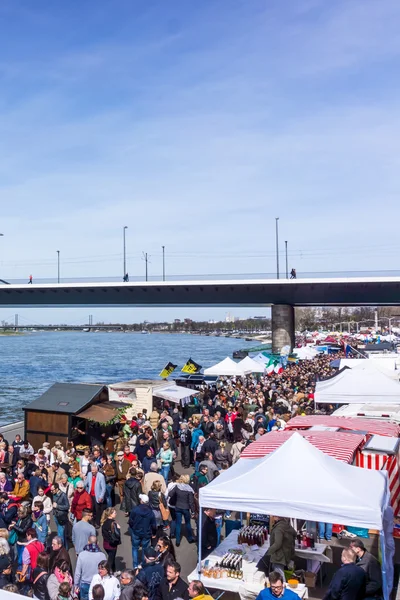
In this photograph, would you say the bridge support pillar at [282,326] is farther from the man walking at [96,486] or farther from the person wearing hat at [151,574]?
the person wearing hat at [151,574]

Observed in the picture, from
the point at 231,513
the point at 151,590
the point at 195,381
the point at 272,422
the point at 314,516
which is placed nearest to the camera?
the point at 151,590

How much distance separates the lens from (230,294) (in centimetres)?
5259

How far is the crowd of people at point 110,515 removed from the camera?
6605mm

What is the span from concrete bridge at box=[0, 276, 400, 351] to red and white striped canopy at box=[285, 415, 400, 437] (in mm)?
33784

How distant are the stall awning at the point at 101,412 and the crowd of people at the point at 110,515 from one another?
49cm

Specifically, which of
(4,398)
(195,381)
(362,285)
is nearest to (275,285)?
(362,285)

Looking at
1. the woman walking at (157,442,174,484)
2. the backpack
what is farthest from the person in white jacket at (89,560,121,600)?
the woman walking at (157,442,174,484)

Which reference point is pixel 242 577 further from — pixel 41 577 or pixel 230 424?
pixel 230 424

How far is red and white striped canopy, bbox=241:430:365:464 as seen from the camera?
9539 mm

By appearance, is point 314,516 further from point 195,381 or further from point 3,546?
point 195,381

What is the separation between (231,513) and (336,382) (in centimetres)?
749

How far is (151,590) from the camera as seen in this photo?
650cm

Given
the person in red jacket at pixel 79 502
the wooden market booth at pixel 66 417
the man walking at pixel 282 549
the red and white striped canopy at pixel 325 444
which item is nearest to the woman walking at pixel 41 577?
the person in red jacket at pixel 79 502

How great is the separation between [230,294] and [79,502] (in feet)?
143
